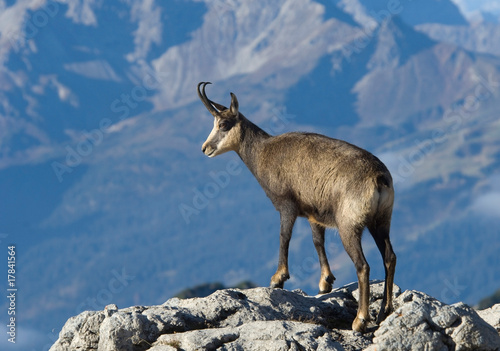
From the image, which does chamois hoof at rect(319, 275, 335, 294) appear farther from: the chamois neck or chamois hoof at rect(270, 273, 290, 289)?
the chamois neck

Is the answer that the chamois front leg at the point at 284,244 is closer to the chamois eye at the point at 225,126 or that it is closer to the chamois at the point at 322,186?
the chamois at the point at 322,186

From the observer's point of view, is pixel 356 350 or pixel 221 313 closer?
pixel 356 350

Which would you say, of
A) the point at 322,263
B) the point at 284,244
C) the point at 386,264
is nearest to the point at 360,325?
the point at 386,264

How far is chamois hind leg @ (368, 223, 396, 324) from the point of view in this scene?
18.3 meters

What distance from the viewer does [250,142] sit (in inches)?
909

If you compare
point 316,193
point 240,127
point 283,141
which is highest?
point 240,127

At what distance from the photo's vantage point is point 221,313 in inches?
679

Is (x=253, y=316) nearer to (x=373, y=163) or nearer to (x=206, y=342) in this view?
(x=206, y=342)

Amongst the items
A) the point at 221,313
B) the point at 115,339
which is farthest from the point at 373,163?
the point at 115,339

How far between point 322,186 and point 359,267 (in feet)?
7.35

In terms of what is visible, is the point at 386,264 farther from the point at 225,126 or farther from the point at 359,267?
the point at 225,126

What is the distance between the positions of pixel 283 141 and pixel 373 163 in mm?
3945

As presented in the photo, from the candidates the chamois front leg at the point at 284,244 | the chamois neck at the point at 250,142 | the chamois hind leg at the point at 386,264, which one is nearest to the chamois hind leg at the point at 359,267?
the chamois hind leg at the point at 386,264

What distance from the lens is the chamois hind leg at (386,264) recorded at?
1830cm
